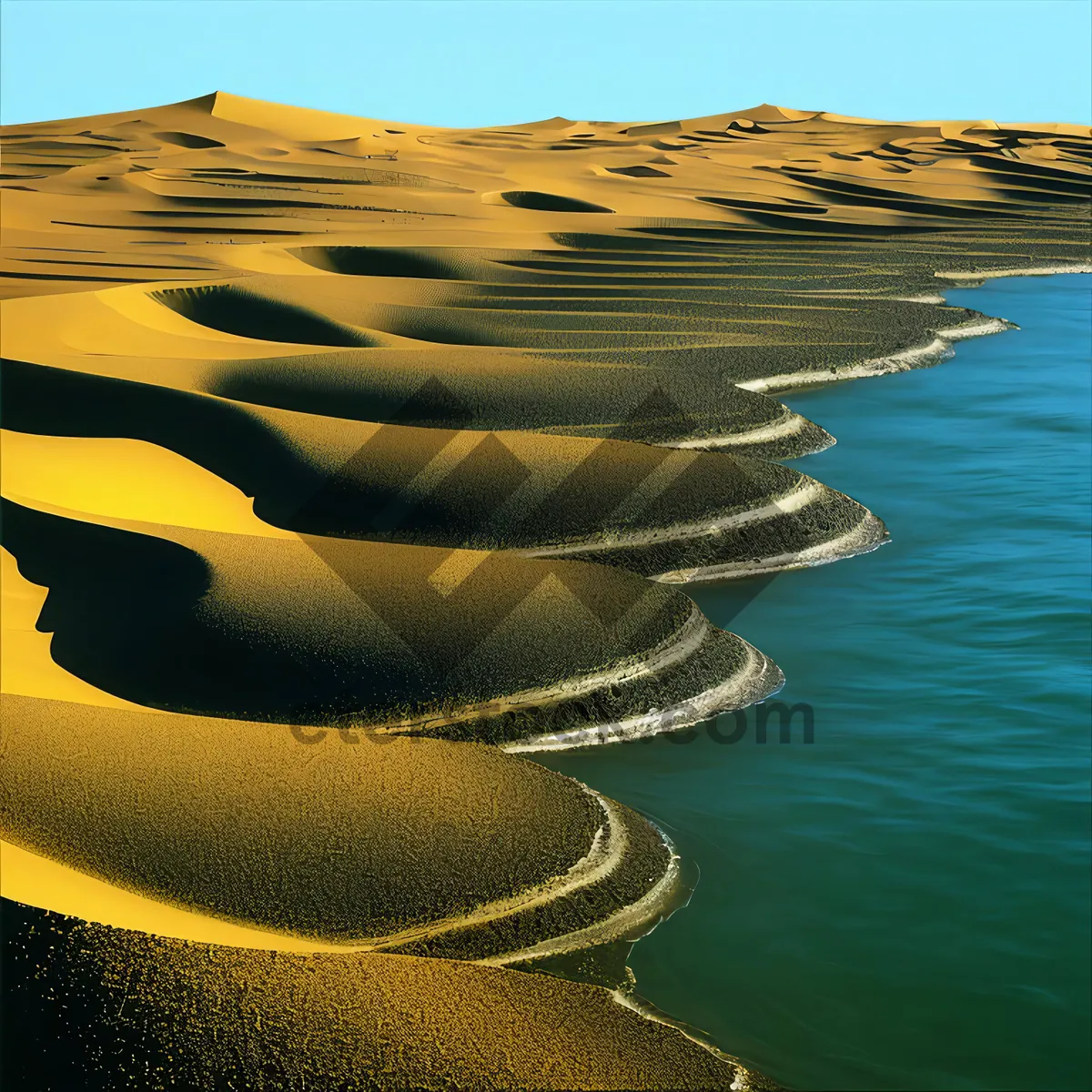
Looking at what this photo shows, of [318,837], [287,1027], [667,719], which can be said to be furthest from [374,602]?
[287,1027]

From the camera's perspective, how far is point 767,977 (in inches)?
133

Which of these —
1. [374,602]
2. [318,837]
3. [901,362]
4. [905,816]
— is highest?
[901,362]

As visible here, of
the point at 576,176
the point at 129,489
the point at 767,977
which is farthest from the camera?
the point at 576,176

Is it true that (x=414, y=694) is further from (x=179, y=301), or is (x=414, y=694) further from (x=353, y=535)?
(x=179, y=301)

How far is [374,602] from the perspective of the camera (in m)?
5.05

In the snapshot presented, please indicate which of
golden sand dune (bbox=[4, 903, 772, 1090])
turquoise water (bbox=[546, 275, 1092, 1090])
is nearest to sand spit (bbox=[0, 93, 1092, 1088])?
golden sand dune (bbox=[4, 903, 772, 1090])

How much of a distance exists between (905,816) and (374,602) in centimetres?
206

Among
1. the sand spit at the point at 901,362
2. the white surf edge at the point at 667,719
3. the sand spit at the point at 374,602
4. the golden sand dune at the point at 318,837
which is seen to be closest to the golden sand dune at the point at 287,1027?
the sand spit at the point at 374,602

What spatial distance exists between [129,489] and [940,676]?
361 centimetres

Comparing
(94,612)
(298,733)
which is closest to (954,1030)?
(298,733)

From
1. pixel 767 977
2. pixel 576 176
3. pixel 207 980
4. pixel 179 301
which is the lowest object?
pixel 767 977

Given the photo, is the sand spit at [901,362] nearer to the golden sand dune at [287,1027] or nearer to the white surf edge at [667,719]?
the white surf edge at [667,719]

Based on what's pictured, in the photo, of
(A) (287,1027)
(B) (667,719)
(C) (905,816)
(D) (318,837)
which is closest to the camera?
(A) (287,1027)

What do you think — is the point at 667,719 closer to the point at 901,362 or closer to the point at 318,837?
the point at 318,837
